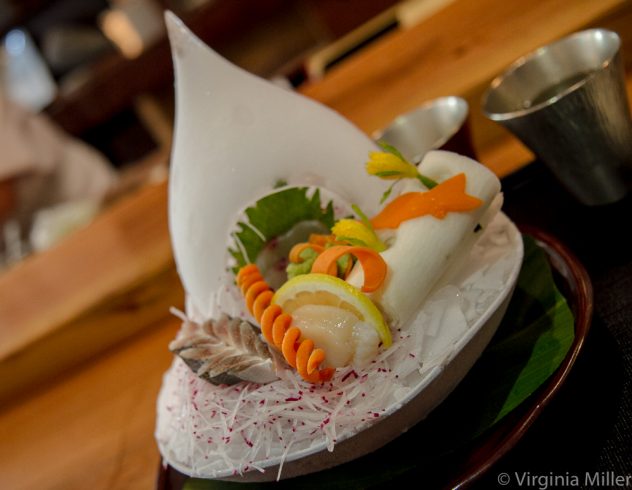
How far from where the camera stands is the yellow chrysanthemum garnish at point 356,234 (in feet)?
3.02

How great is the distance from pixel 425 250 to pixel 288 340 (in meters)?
0.25

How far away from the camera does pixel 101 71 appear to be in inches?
223

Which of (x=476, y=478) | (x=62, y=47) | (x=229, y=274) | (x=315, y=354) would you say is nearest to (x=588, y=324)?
(x=476, y=478)

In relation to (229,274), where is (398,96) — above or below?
below

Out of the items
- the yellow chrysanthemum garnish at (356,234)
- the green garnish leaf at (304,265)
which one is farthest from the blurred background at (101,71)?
the yellow chrysanthemum garnish at (356,234)

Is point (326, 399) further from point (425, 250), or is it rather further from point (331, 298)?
point (425, 250)

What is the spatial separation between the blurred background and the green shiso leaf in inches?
133

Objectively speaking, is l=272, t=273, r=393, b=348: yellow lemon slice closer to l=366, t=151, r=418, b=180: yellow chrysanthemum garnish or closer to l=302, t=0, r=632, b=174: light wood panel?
l=366, t=151, r=418, b=180: yellow chrysanthemum garnish

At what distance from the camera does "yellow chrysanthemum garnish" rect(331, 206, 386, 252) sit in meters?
0.92

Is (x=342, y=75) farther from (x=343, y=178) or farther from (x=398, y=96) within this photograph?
(x=343, y=178)

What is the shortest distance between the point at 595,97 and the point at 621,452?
61cm

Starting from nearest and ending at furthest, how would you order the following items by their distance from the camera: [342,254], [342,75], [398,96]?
[342,254] < [398,96] < [342,75]

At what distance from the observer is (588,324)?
0.86 m

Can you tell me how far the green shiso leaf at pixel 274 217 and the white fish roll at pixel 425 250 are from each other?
0.21 metres
